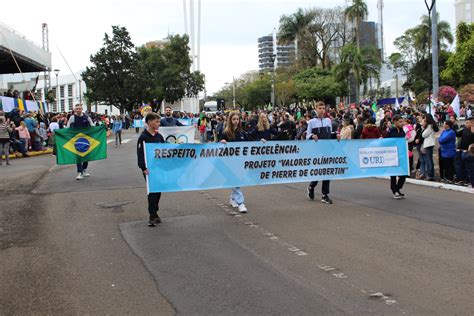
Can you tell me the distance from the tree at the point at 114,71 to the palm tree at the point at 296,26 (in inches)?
817

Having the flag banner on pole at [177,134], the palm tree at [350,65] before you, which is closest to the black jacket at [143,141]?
the flag banner on pole at [177,134]

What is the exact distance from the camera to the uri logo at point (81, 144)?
1359cm

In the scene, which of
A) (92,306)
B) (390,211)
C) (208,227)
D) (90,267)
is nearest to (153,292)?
(92,306)

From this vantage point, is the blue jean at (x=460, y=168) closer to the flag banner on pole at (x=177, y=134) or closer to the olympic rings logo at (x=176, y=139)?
the flag banner on pole at (x=177, y=134)

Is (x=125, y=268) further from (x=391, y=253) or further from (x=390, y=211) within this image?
(x=390, y=211)

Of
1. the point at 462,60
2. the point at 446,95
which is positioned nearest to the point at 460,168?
the point at 446,95

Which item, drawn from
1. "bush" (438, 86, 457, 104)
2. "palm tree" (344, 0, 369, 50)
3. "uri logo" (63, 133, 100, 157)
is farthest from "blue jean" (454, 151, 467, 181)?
"palm tree" (344, 0, 369, 50)

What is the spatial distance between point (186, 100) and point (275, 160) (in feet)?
285

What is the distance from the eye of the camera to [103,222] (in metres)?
8.17

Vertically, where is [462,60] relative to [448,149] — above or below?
above

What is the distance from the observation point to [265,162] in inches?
358

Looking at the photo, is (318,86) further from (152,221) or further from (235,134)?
(152,221)

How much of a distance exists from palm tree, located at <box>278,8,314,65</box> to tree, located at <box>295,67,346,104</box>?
9191mm

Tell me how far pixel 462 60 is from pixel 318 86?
1570 cm
